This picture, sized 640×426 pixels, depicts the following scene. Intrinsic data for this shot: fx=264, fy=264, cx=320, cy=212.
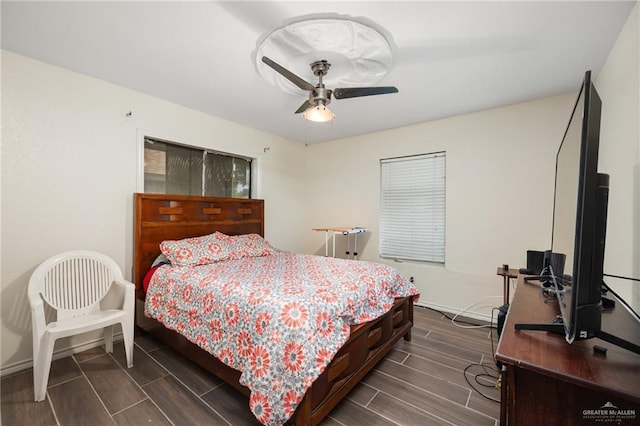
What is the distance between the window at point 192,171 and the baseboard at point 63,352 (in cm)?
152

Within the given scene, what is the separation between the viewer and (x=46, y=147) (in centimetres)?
Result: 222

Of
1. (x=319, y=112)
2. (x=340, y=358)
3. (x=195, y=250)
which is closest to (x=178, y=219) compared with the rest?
(x=195, y=250)

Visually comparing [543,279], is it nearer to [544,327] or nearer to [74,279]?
[544,327]

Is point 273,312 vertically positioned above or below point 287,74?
below

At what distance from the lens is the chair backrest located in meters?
2.04

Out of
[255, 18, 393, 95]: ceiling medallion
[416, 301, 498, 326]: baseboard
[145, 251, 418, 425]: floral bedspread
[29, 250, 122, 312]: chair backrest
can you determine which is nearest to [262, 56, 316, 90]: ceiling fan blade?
[255, 18, 393, 95]: ceiling medallion

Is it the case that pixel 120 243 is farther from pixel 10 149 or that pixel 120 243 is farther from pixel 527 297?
pixel 527 297

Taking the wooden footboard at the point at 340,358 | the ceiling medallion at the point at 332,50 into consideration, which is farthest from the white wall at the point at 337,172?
the ceiling medallion at the point at 332,50

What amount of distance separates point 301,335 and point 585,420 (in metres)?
1.09

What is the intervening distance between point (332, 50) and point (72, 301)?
9.21 ft

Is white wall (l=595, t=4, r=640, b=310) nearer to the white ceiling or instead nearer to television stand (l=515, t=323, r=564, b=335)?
the white ceiling

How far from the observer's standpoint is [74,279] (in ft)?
7.20

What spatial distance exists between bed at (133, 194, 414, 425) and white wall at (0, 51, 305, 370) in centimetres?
18

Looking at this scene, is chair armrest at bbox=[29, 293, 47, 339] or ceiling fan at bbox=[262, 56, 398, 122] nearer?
chair armrest at bbox=[29, 293, 47, 339]
